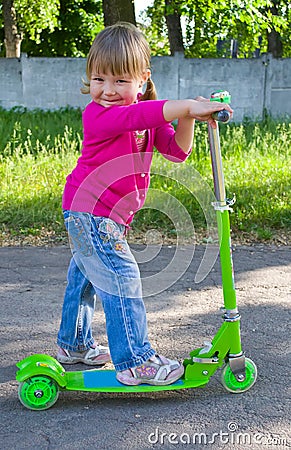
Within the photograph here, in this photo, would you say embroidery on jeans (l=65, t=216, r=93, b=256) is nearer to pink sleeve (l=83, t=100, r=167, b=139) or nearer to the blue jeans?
the blue jeans

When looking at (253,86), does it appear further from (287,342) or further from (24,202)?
(287,342)

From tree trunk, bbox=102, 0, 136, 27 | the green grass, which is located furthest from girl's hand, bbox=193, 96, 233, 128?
tree trunk, bbox=102, 0, 136, 27

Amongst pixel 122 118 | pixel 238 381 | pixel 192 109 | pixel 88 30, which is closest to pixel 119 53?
pixel 122 118

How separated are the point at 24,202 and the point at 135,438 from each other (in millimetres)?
3742

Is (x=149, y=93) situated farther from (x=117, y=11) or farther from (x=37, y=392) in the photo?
(x=117, y=11)

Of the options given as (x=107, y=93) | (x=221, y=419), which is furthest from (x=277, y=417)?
(x=107, y=93)

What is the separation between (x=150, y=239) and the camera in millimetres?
5504

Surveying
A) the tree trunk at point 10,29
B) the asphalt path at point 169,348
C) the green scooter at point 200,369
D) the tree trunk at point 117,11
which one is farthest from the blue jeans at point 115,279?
the tree trunk at point 10,29

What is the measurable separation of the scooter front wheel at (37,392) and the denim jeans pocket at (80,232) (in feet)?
1.79

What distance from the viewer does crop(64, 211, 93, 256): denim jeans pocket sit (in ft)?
9.17

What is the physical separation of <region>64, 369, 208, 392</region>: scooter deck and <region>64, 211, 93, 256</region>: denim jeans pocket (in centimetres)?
52

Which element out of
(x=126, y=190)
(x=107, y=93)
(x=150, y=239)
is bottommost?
(x=150, y=239)

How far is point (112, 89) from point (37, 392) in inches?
49.7

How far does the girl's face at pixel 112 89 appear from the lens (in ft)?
8.77
